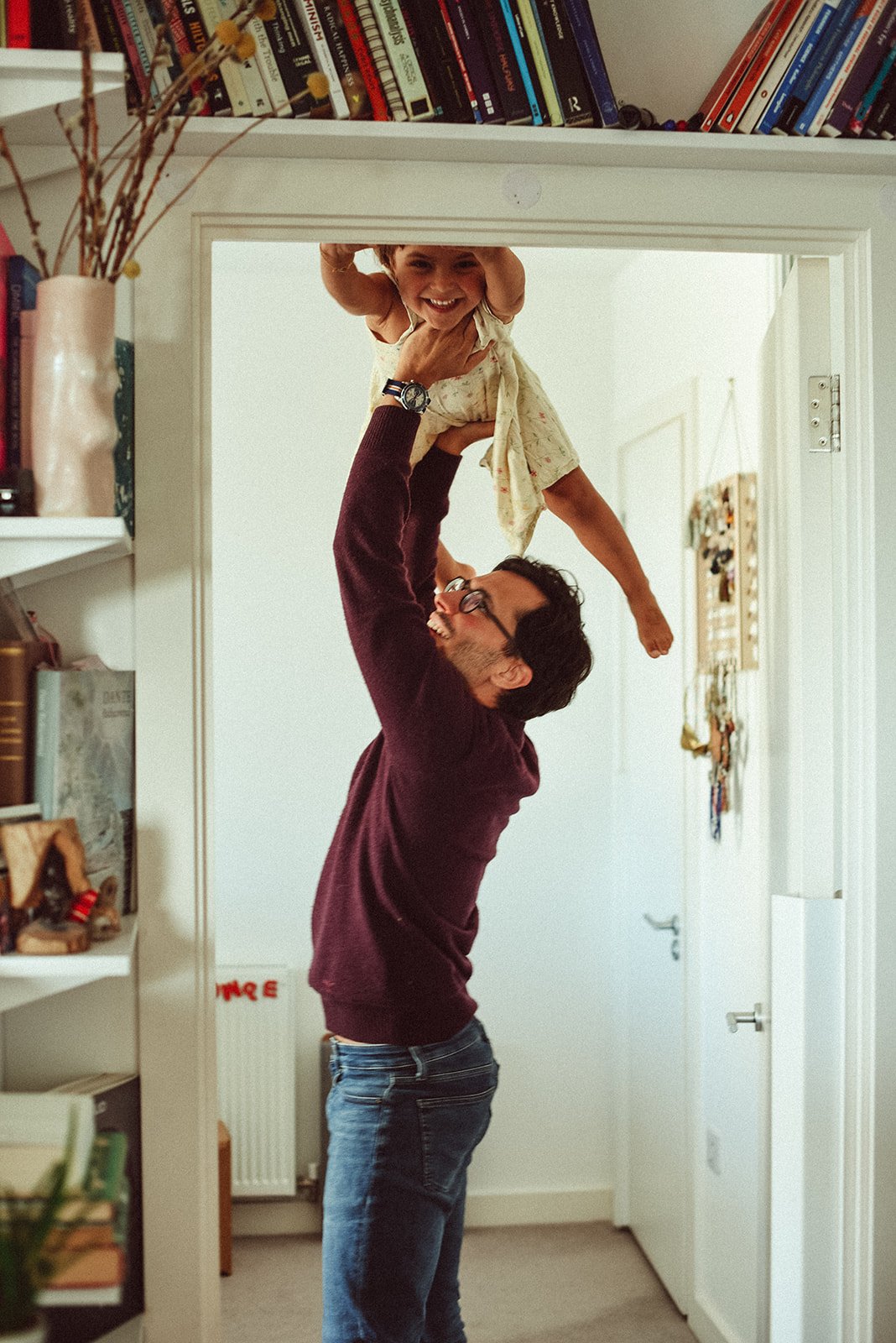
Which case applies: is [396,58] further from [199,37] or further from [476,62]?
[199,37]

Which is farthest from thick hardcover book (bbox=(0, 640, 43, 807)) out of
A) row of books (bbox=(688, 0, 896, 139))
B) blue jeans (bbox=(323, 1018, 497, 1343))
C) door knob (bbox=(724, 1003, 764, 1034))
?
door knob (bbox=(724, 1003, 764, 1034))

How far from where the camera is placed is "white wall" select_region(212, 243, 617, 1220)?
7.02 ft

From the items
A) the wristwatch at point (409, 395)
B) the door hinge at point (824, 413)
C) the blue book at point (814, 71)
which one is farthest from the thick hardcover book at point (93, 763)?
the blue book at point (814, 71)

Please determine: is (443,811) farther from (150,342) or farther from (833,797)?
(150,342)

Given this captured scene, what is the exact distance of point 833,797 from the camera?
5.61ft

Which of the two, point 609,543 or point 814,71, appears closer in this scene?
point 814,71

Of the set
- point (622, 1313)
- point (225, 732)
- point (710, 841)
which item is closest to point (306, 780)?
point (225, 732)

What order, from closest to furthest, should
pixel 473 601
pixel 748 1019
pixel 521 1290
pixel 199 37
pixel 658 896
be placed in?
pixel 199 37 → pixel 473 601 → pixel 748 1019 → pixel 521 1290 → pixel 658 896

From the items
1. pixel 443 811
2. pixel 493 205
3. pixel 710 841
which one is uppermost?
pixel 493 205

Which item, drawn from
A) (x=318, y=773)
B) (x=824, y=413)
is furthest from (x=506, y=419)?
(x=318, y=773)

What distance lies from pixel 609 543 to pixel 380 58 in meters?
0.77

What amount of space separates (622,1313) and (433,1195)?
2.89 ft

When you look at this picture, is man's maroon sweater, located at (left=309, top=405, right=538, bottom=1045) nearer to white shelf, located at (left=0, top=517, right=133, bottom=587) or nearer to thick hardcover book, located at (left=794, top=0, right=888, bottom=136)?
white shelf, located at (left=0, top=517, right=133, bottom=587)

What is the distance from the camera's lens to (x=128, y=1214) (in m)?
1.47
